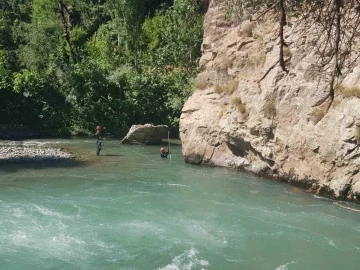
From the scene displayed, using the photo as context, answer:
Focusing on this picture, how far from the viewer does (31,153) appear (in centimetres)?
2125

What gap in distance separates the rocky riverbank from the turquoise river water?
207 cm

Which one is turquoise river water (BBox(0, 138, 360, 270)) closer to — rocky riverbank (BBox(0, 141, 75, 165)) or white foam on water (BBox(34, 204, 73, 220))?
white foam on water (BBox(34, 204, 73, 220))

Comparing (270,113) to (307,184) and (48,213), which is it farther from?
(48,213)

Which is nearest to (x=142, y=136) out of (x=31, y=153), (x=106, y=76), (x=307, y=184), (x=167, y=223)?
(x=31, y=153)

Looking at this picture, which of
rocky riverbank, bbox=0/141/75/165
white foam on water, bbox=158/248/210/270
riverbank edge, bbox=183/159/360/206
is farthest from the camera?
rocky riverbank, bbox=0/141/75/165

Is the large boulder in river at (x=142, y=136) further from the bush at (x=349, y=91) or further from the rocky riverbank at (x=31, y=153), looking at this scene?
the bush at (x=349, y=91)

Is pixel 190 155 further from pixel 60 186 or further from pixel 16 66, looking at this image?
pixel 16 66

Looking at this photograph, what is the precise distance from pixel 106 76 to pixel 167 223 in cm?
1966

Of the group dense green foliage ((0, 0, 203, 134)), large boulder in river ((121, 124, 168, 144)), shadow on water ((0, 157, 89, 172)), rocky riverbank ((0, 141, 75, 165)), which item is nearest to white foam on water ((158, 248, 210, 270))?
shadow on water ((0, 157, 89, 172))

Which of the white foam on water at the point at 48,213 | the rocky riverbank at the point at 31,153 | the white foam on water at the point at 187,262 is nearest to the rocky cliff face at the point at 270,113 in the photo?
the white foam on water at the point at 187,262

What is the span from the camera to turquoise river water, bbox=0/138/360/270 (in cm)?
955

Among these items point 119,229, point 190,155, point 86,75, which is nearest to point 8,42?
point 86,75

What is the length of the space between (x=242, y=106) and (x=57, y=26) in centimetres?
2232

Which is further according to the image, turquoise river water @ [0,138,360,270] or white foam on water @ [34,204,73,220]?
white foam on water @ [34,204,73,220]
